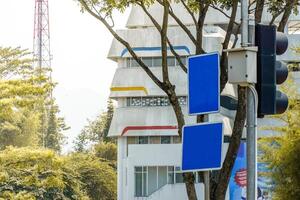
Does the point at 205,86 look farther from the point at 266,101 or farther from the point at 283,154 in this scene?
the point at 283,154

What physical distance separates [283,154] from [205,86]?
12987 millimetres

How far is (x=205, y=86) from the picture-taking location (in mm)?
6973

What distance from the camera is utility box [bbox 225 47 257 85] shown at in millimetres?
6445

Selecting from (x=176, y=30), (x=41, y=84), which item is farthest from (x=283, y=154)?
(x=176, y=30)

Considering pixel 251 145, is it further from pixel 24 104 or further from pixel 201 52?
pixel 24 104

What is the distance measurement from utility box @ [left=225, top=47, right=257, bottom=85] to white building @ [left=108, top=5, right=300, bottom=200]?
3553 centimetres

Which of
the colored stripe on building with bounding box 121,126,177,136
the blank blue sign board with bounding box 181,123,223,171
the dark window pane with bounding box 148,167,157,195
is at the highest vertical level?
the blank blue sign board with bounding box 181,123,223,171

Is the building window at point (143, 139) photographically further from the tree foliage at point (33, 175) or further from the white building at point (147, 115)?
the tree foliage at point (33, 175)

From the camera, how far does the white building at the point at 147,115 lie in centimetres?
4284

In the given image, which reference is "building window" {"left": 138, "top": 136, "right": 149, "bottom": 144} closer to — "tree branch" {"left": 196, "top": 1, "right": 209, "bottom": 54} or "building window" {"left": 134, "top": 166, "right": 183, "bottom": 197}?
"building window" {"left": 134, "top": 166, "right": 183, "bottom": 197}

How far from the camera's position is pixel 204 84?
698cm

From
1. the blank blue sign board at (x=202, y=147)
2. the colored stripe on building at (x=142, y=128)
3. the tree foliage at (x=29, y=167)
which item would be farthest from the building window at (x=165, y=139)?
the blank blue sign board at (x=202, y=147)

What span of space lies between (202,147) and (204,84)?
550 millimetres

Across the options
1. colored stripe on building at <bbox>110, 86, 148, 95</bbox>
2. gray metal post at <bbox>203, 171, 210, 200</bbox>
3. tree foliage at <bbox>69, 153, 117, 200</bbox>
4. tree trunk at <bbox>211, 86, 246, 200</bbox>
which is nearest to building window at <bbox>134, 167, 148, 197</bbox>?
tree foliage at <bbox>69, 153, 117, 200</bbox>
